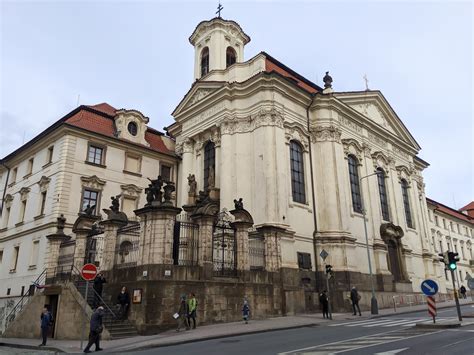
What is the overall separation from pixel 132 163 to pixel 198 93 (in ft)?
26.2

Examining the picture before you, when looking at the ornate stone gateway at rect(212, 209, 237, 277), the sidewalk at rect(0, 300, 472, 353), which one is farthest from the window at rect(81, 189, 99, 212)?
the ornate stone gateway at rect(212, 209, 237, 277)

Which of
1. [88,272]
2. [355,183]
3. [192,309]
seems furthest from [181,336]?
[355,183]

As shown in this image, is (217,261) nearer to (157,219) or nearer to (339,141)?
(157,219)

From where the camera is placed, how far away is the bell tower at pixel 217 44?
34906 mm

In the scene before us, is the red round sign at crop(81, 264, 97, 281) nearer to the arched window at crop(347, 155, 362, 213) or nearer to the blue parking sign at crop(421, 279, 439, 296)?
the blue parking sign at crop(421, 279, 439, 296)

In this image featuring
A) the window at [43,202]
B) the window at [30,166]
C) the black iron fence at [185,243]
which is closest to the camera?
the black iron fence at [185,243]

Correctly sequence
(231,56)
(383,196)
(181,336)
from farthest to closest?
1. (231,56)
2. (383,196)
3. (181,336)

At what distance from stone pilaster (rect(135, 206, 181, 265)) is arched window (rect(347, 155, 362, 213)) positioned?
18469 millimetres

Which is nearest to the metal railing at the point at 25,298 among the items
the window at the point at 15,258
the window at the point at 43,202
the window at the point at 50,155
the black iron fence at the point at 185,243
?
the window at the point at 15,258

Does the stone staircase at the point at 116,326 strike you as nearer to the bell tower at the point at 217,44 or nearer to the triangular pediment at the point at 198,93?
the triangular pediment at the point at 198,93

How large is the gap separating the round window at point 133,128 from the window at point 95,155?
11.9 ft

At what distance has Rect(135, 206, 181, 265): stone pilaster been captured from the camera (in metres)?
16.4

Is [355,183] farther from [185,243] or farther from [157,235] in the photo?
[157,235]

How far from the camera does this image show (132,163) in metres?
32.4
